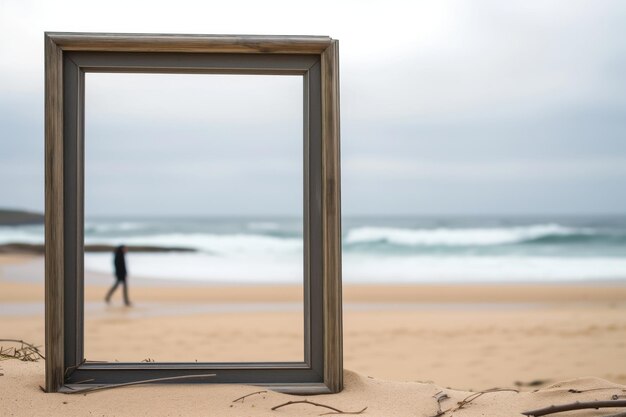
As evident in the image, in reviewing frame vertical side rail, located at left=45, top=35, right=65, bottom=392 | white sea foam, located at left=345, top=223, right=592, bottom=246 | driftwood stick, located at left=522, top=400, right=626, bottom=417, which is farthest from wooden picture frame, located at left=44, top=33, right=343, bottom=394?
white sea foam, located at left=345, top=223, right=592, bottom=246

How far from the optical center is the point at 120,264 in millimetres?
3311

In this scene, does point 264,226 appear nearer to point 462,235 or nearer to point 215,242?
point 215,242

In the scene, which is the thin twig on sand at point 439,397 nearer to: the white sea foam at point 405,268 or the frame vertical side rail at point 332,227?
the frame vertical side rail at point 332,227

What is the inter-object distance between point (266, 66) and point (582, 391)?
69.5 inches

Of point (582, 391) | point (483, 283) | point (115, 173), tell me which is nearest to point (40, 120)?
point (115, 173)

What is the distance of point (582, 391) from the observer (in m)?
2.72

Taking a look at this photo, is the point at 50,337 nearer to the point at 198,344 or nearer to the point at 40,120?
the point at 40,120

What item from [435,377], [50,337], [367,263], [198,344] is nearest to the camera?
[50,337]

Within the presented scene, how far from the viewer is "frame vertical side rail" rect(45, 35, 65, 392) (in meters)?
2.67

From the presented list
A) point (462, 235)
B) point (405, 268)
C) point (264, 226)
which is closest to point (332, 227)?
point (264, 226)

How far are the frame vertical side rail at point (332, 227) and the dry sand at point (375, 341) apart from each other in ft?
0.49

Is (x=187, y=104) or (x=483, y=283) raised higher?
(x=187, y=104)

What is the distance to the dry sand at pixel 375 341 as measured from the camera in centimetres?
259

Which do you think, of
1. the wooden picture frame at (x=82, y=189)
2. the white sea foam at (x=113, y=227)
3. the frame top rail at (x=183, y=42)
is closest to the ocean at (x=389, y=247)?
the white sea foam at (x=113, y=227)
